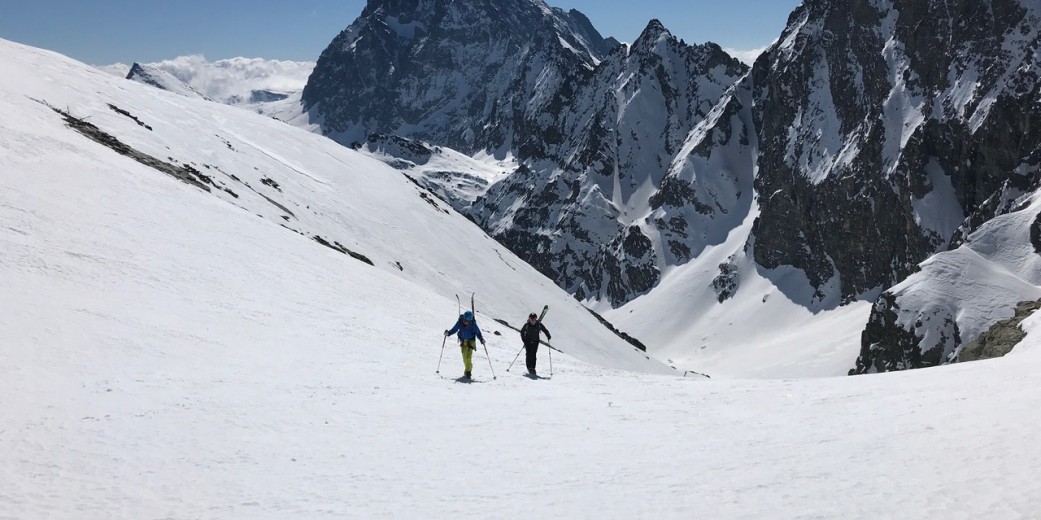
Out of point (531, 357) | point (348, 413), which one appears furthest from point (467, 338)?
point (348, 413)

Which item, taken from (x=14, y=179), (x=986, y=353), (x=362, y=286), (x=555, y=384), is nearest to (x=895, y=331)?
(x=986, y=353)

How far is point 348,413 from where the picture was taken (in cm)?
1302

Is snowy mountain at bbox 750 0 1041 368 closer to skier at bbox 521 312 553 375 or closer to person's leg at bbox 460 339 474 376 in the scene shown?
skier at bbox 521 312 553 375

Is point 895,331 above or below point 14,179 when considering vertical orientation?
above

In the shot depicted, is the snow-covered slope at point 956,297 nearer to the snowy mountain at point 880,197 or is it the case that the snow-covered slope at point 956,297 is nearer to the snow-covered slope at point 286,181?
the snowy mountain at point 880,197

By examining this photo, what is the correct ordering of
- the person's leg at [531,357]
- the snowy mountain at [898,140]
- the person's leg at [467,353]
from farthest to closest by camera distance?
the snowy mountain at [898,140] < the person's leg at [531,357] < the person's leg at [467,353]

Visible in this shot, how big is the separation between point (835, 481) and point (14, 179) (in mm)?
26842

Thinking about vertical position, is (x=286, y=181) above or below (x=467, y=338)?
above

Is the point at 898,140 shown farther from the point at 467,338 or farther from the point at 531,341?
the point at 467,338

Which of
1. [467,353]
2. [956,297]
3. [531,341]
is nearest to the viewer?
[467,353]

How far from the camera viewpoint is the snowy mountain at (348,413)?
332 inches

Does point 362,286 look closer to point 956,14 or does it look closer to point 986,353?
point 986,353

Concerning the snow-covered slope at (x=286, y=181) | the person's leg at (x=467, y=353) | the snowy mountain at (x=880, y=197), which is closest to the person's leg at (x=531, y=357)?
the person's leg at (x=467, y=353)

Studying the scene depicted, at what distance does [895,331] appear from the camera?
3497 inches
